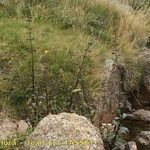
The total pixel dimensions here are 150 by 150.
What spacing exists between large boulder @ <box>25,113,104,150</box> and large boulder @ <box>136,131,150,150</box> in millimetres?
1955

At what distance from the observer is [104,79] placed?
7539 millimetres

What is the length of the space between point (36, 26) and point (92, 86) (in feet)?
5.38

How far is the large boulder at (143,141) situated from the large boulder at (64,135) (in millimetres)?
1955

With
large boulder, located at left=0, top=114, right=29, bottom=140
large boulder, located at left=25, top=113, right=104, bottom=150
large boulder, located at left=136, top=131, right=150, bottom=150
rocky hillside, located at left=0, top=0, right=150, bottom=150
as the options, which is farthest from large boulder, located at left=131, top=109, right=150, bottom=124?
large boulder, located at left=25, top=113, right=104, bottom=150

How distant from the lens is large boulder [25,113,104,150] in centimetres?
467

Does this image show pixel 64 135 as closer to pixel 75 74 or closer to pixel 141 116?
pixel 75 74

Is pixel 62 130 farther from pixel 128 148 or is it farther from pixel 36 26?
pixel 36 26

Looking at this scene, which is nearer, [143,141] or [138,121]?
Answer: [143,141]

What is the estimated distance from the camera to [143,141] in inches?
269

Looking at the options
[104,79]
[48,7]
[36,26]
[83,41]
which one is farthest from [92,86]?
[48,7]

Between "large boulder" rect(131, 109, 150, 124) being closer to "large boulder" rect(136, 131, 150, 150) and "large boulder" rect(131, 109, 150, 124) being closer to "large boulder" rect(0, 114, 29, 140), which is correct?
"large boulder" rect(136, 131, 150, 150)

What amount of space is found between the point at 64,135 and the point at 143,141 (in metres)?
2.34

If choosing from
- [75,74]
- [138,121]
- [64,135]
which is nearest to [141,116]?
[138,121]

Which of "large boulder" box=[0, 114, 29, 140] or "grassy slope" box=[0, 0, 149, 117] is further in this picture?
"grassy slope" box=[0, 0, 149, 117]
